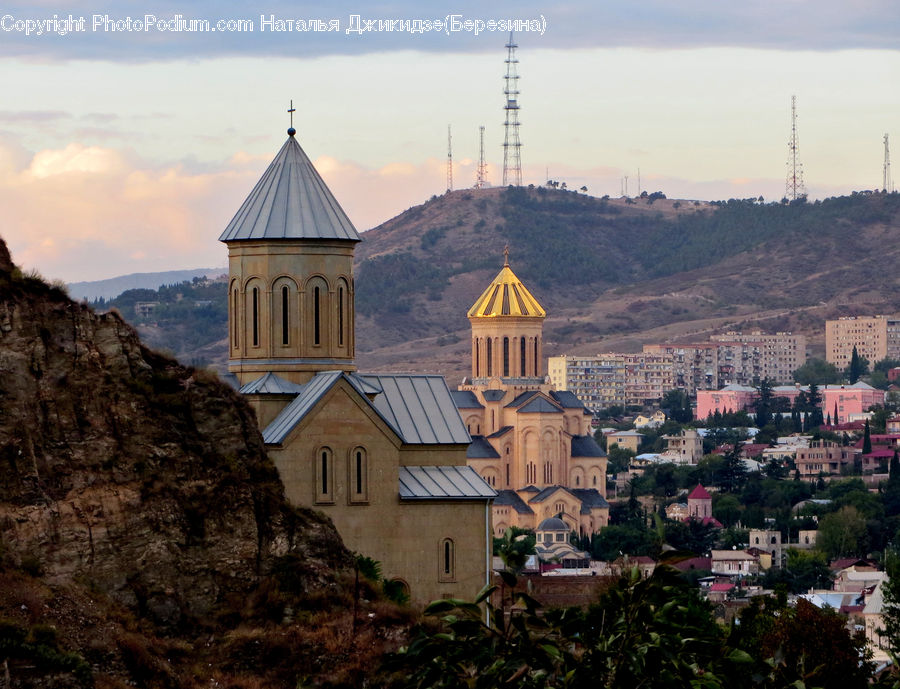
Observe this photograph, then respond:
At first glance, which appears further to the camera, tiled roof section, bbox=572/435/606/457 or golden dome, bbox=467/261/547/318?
tiled roof section, bbox=572/435/606/457

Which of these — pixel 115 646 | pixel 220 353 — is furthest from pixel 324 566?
pixel 220 353

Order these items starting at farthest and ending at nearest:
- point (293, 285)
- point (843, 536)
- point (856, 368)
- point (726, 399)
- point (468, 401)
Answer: point (856, 368) → point (726, 399) → point (843, 536) → point (468, 401) → point (293, 285)

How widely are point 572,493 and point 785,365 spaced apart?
110 metres

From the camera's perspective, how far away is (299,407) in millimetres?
30953

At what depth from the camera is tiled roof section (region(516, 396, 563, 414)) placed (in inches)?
3415

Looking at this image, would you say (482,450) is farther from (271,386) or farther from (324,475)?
(324,475)

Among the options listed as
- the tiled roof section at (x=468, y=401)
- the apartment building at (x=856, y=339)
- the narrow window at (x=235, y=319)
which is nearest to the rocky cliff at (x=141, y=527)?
the narrow window at (x=235, y=319)

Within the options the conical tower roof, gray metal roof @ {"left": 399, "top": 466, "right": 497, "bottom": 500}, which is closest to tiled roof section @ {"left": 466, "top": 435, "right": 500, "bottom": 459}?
the conical tower roof

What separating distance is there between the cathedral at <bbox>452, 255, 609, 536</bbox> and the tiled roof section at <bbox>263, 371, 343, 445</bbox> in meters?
54.1

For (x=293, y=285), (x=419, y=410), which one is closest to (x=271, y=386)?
(x=293, y=285)

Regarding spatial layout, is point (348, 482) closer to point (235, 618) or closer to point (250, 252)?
point (250, 252)

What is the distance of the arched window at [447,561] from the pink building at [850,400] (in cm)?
12552

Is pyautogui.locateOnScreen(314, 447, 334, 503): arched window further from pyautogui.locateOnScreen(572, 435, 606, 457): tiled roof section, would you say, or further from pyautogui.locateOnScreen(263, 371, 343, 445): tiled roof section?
pyautogui.locateOnScreen(572, 435, 606, 457): tiled roof section

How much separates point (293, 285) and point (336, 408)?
3.04 meters
